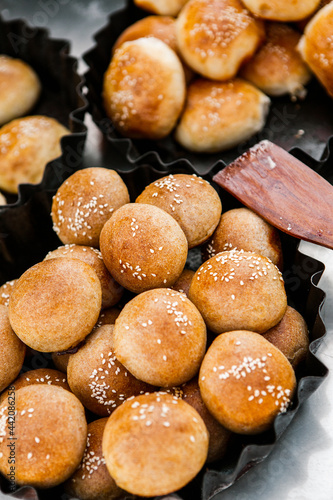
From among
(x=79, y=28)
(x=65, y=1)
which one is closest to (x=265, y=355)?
(x=79, y=28)

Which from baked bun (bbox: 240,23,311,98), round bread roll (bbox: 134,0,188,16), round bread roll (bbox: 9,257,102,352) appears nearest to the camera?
round bread roll (bbox: 9,257,102,352)

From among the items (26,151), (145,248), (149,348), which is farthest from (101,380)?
(26,151)

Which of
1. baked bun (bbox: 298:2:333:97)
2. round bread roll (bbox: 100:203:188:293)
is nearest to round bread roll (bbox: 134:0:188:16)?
baked bun (bbox: 298:2:333:97)

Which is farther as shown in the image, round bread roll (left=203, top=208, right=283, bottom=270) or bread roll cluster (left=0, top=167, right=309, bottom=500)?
round bread roll (left=203, top=208, right=283, bottom=270)

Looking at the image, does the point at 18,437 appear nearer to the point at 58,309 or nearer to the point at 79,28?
the point at 58,309

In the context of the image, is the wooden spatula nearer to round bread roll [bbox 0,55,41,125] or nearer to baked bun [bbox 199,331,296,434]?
baked bun [bbox 199,331,296,434]

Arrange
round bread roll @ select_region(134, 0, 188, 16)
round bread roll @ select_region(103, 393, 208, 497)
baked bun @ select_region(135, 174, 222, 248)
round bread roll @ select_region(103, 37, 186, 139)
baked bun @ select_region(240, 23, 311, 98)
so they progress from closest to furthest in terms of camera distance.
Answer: round bread roll @ select_region(103, 393, 208, 497) < baked bun @ select_region(135, 174, 222, 248) < round bread roll @ select_region(103, 37, 186, 139) < baked bun @ select_region(240, 23, 311, 98) < round bread roll @ select_region(134, 0, 188, 16)

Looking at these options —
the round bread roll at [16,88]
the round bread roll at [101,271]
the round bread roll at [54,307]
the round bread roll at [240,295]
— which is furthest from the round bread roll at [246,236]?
the round bread roll at [16,88]
